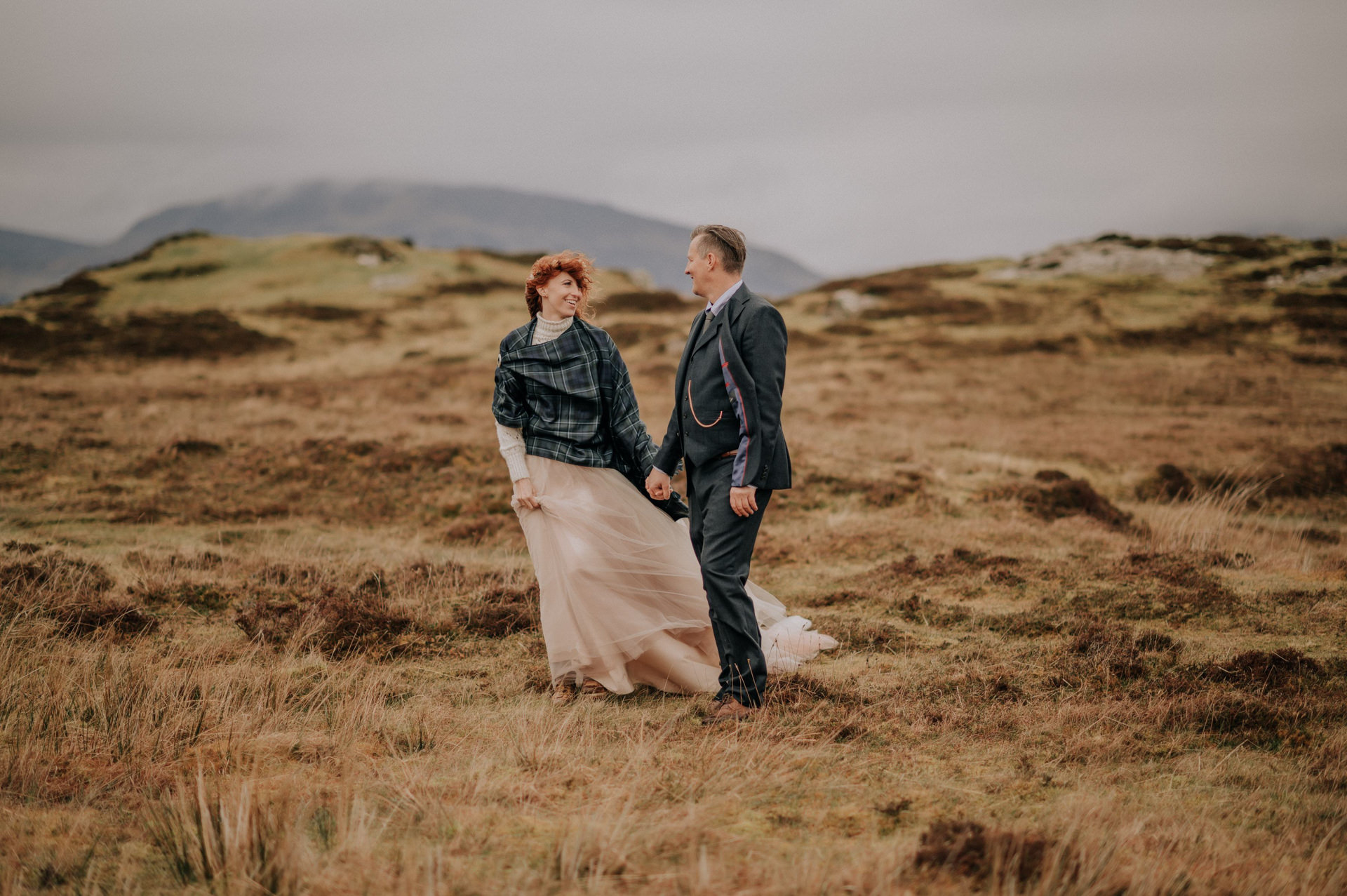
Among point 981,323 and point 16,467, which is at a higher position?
point 981,323

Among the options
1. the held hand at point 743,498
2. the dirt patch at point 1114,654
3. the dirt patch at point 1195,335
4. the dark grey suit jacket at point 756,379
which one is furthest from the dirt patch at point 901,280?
the held hand at point 743,498

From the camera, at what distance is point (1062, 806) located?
3.79m

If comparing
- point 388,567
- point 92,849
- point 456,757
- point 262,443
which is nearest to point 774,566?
point 388,567

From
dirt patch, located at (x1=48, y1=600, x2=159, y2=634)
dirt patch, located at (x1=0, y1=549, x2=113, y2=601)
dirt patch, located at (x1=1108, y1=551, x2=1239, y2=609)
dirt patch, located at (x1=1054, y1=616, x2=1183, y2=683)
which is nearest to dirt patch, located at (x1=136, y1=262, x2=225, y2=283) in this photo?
dirt patch, located at (x1=0, y1=549, x2=113, y2=601)

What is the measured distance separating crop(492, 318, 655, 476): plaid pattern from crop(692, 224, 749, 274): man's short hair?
110 centimetres

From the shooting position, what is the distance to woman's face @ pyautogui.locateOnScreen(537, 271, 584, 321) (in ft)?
18.7

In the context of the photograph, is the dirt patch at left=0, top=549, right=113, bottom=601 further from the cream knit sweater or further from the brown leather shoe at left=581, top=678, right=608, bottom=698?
the brown leather shoe at left=581, top=678, right=608, bottom=698

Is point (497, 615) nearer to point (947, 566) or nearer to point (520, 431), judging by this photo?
point (520, 431)

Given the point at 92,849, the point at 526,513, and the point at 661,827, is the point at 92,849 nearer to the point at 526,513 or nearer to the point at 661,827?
the point at 661,827

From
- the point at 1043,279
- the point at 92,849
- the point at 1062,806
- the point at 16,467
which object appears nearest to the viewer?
the point at 92,849

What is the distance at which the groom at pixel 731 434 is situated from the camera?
186 inches

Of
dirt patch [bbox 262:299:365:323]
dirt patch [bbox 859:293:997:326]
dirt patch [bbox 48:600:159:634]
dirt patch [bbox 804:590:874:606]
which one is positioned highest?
dirt patch [bbox 262:299:365:323]

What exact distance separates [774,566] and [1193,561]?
445 centimetres

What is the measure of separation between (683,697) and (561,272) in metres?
3.04
